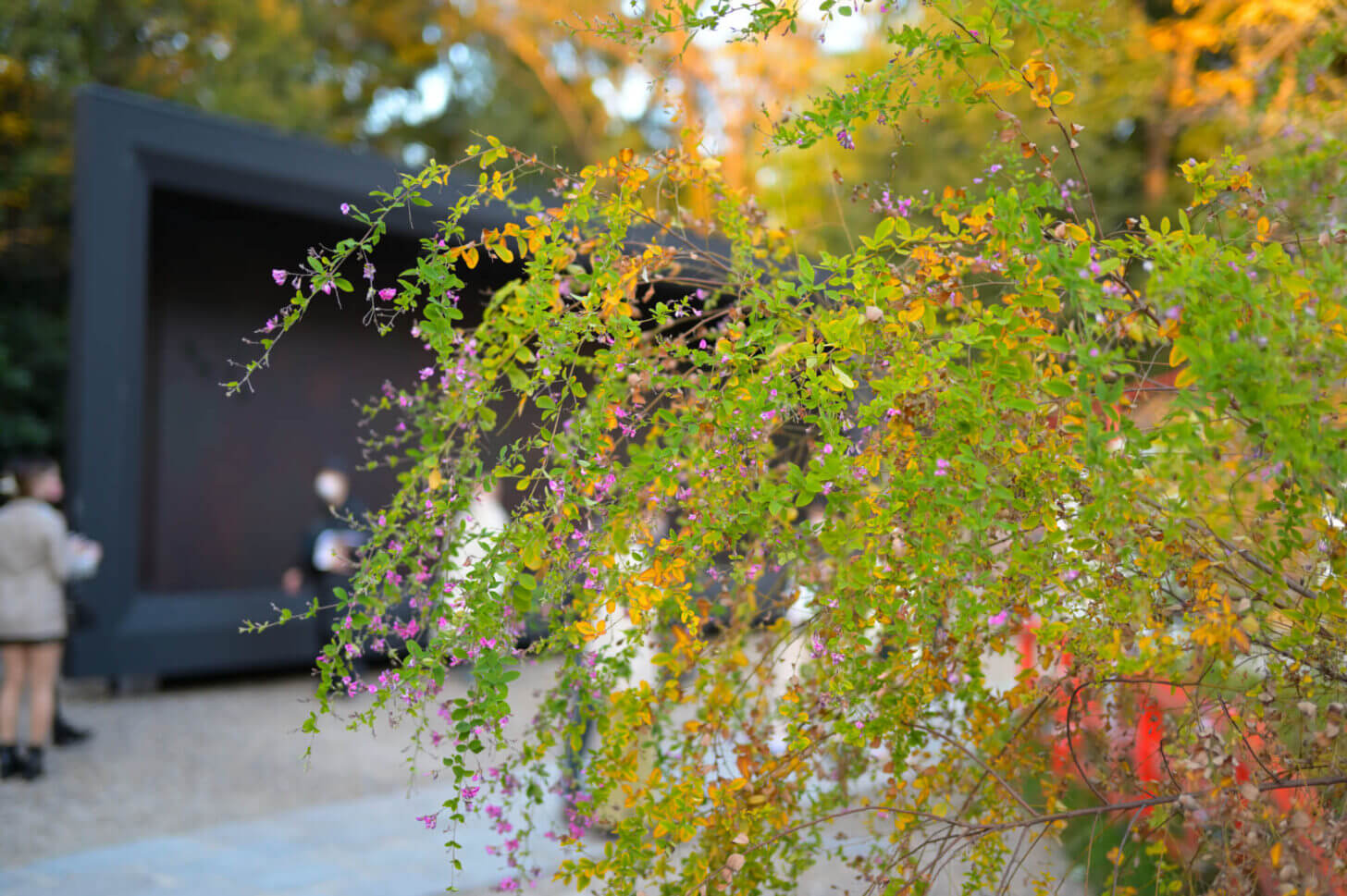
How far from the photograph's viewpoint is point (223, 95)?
16875mm

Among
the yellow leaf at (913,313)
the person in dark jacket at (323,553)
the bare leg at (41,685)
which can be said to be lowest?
the bare leg at (41,685)

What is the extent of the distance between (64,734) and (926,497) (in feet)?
22.1

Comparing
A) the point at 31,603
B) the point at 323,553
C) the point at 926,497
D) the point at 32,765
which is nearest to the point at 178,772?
the point at 32,765

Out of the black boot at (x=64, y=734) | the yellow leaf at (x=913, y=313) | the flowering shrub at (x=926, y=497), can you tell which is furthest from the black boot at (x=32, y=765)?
the yellow leaf at (x=913, y=313)

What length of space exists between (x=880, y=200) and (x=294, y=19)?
18.7m

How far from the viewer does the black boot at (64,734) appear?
6816 mm

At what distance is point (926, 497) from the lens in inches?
80.7

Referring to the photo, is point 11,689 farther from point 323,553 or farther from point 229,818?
point 323,553

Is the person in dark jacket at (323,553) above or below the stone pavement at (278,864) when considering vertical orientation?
above

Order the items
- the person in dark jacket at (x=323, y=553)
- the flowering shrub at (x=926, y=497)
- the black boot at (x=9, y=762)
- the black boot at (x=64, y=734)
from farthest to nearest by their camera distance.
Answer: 1. the person in dark jacket at (x=323, y=553)
2. the black boot at (x=64, y=734)
3. the black boot at (x=9, y=762)
4. the flowering shrub at (x=926, y=497)

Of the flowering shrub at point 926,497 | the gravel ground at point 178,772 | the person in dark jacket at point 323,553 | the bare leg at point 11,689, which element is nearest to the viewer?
the flowering shrub at point 926,497

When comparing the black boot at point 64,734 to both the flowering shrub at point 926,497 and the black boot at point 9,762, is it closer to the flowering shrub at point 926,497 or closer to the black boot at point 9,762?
the black boot at point 9,762

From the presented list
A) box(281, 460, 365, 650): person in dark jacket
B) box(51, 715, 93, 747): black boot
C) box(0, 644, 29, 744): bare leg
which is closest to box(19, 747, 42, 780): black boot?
box(0, 644, 29, 744): bare leg

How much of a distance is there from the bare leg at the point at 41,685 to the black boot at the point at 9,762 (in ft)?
0.33
